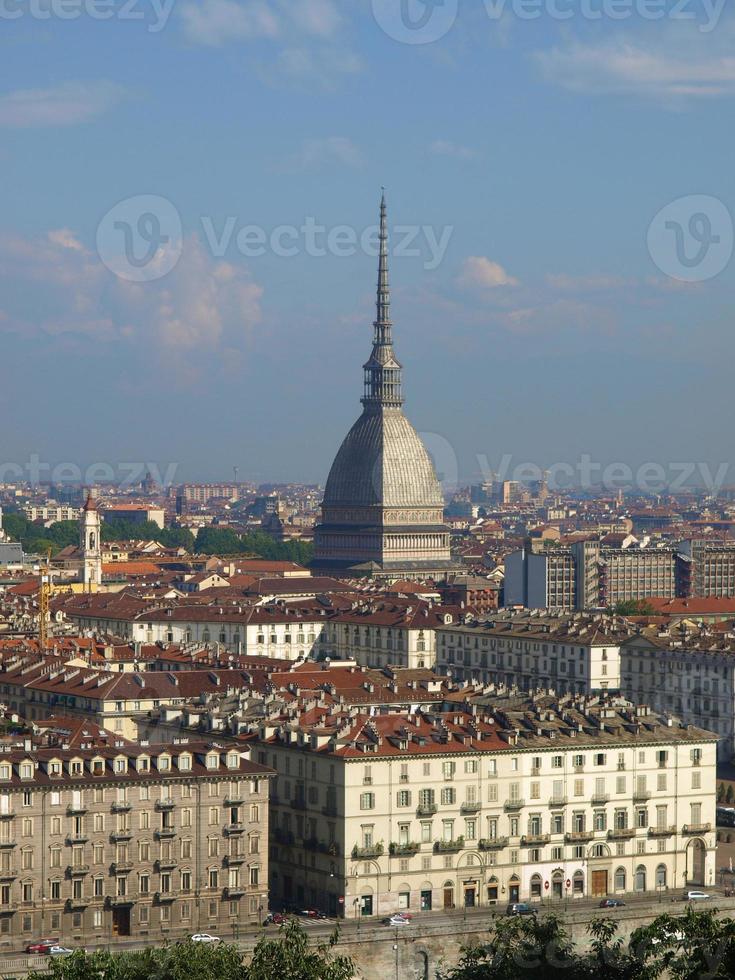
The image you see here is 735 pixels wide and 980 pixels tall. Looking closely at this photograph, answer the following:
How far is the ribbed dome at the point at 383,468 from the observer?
165000mm

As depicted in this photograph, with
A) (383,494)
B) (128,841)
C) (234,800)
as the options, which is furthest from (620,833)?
(383,494)

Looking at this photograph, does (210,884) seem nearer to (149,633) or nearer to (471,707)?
(471,707)

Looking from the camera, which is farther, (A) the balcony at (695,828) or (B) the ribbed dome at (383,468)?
(B) the ribbed dome at (383,468)

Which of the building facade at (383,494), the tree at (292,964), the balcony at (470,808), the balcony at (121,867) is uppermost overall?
the building facade at (383,494)

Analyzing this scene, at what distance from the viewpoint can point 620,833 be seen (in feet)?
192

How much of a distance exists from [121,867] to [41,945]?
316 cm

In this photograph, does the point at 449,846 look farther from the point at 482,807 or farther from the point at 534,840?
the point at 534,840

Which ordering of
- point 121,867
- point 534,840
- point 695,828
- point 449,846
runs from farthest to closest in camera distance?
1. point 695,828
2. point 534,840
3. point 449,846
4. point 121,867

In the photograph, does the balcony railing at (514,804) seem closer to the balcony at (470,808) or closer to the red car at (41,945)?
the balcony at (470,808)

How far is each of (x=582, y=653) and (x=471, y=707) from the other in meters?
22.4

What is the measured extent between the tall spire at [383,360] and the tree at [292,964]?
418 ft

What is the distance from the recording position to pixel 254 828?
53875mm

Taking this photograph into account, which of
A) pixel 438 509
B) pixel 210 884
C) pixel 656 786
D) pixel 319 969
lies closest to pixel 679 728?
pixel 656 786

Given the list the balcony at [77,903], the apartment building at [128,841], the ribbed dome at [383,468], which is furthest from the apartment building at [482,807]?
the ribbed dome at [383,468]
